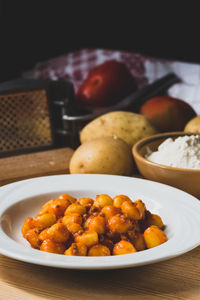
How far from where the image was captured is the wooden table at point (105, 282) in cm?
58

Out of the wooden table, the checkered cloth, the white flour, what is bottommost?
the checkered cloth

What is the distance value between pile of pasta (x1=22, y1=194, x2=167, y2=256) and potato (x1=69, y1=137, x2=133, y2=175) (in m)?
0.26

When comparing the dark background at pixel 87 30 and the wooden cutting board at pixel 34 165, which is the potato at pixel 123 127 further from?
the dark background at pixel 87 30

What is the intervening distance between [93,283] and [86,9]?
7.71 ft

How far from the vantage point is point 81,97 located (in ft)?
6.42

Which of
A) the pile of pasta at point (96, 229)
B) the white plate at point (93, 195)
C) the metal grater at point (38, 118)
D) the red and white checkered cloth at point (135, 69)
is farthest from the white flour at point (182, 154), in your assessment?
the red and white checkered cloth at point (135, 69)

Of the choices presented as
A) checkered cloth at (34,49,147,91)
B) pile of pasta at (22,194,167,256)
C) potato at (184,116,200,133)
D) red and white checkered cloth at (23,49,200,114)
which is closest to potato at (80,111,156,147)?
potato at (184,116,200,133)

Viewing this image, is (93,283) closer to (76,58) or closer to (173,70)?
(173,70)

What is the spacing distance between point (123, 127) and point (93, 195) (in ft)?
1.12

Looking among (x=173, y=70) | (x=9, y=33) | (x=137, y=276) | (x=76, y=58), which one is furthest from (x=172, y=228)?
(x=9, y=33)

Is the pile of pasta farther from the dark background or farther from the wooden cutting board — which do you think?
the dark background

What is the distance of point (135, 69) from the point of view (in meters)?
2.42

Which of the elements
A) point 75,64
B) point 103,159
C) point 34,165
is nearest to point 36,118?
point 34,165

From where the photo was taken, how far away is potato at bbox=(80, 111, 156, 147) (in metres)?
1.14
